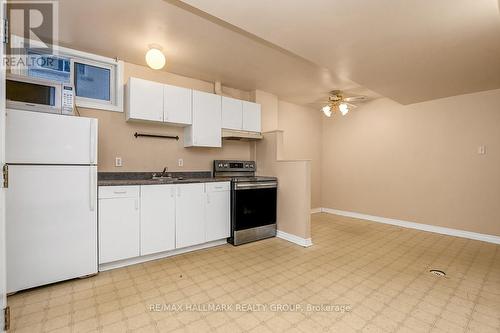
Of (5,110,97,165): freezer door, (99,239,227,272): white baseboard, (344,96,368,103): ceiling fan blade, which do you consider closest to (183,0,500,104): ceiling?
(344,96,368,103): ceiling fan blade

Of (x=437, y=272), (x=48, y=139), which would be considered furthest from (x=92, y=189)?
(x=437, y=272)

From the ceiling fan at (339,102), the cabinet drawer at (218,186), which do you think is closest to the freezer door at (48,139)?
the cabinet drawer at (218,186)

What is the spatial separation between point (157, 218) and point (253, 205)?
140 cm

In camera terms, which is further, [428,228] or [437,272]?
[428,228]

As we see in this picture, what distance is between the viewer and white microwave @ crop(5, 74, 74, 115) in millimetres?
2111

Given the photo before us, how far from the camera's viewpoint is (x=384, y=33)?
7.13 ft

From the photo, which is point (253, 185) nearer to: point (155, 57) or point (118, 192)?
point (118, 192)

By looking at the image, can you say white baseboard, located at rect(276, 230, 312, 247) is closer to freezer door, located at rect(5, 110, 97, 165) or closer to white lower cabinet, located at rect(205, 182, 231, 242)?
white lower cabinet, located at rect(205, 182, 231, 242)

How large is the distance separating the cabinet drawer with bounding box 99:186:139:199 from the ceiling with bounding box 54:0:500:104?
1.64 metres

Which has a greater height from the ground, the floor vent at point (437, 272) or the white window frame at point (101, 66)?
the white window frame at point (101, 66)

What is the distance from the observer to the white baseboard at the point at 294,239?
137 inches

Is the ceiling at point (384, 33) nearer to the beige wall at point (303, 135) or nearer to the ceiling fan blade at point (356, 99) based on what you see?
the ceiling fan blade at point (356, 99)

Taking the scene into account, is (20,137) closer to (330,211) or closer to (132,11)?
(132,11)

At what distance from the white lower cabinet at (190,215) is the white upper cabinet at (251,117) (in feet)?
4.46
